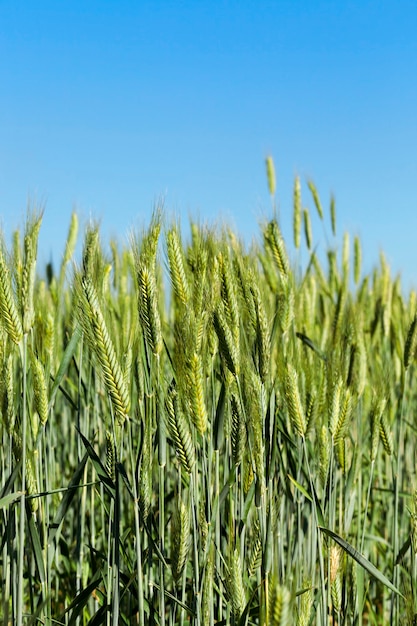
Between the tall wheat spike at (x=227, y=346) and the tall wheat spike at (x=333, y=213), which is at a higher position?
the tall wheat spike at (x=333, y=213)

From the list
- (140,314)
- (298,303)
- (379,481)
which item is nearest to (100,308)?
(140,314)

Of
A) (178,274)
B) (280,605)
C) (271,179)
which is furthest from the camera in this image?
(271,179)

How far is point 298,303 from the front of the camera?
2365 millimetres

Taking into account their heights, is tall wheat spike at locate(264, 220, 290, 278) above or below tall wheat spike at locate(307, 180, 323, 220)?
below

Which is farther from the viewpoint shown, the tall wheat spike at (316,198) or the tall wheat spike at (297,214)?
the tall wheat spike at (316,198)

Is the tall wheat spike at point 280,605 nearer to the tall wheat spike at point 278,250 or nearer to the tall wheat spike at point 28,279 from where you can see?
the tall wheat spike at point 28,279

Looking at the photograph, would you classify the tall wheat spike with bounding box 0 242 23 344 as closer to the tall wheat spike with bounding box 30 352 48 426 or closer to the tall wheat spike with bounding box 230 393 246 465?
the tall wheat spike with bounding box 30 352 48 426

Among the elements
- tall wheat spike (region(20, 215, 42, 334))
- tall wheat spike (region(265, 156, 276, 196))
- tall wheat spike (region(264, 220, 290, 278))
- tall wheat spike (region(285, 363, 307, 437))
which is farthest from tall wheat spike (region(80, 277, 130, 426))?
tall wheat spike (region(265, 156, 276, 196))

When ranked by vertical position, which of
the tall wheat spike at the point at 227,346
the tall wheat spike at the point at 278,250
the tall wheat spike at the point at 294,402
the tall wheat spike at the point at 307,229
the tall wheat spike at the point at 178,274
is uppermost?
the tall wheat spike at the point at 307,229

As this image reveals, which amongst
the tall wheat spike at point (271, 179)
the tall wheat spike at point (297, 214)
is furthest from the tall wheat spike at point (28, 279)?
the tall wheat spike at point (271, 179)

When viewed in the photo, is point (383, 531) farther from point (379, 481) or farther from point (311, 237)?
point (311, 237)

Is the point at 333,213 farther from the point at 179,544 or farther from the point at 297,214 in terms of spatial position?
the point at 179,544

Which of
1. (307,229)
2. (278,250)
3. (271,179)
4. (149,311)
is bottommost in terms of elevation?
(149,311)

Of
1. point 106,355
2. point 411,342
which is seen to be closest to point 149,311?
point 106,355
